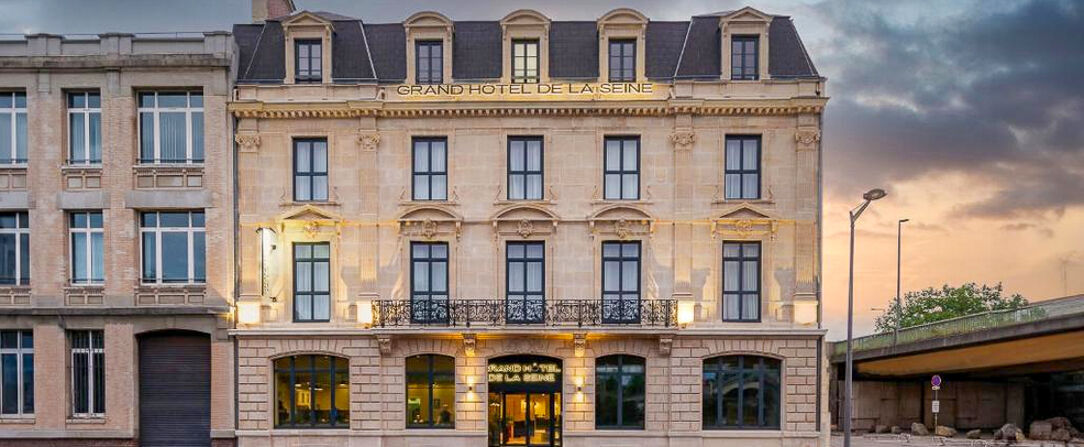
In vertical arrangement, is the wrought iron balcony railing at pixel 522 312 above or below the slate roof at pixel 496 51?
below

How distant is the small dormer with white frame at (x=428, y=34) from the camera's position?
22406 mm

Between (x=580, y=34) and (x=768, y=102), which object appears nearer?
(x=768, y=102)

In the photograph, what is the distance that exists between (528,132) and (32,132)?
15.6 metres

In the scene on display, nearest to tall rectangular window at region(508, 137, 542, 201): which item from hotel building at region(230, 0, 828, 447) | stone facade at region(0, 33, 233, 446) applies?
hotel building at region(230, 0, 828, 447)

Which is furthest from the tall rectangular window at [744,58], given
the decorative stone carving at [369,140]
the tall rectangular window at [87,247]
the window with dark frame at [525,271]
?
the tall rectangular window at [87,247]

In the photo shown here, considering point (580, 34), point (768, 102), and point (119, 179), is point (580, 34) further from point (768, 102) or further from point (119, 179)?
point (119, 179)

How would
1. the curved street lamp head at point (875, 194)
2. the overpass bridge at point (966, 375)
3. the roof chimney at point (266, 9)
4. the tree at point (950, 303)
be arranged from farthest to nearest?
the tree at point (950, 303)
the overpass bridge at point (966, 375)
the roof chimney at point (266, 9)
the curved street lamp head at point (875, 194)

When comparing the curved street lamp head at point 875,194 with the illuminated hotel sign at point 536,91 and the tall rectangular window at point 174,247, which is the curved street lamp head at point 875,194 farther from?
the tall rectangular window at point 174,247

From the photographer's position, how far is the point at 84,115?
22.4 meters

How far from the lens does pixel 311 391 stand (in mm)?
22594

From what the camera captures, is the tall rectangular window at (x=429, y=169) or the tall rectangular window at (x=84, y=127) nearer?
the tall rectangular window at (x=84, y=127)

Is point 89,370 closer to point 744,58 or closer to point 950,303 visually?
point 744,58

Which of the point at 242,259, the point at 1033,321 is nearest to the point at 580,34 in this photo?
the point at 242,259

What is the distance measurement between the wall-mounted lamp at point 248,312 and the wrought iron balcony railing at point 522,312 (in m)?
3.68
